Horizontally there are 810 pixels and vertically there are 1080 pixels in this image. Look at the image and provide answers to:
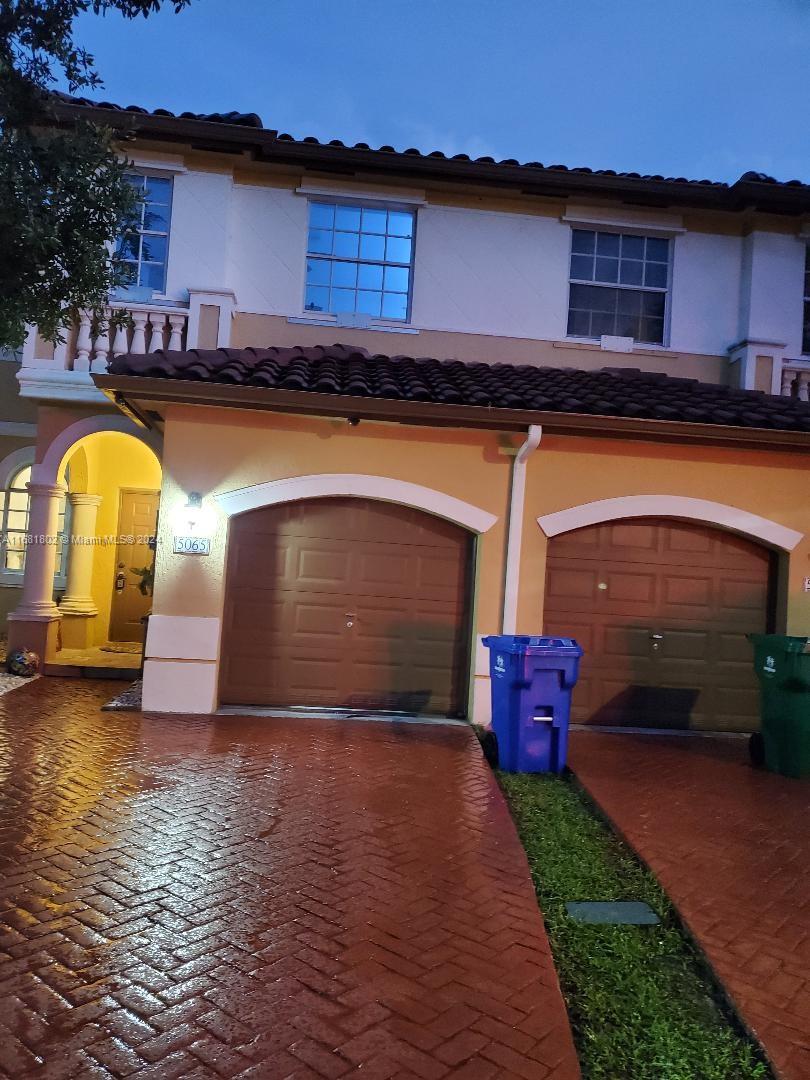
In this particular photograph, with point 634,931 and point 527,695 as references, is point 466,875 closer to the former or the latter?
point 634,931

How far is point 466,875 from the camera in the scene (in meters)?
4.96

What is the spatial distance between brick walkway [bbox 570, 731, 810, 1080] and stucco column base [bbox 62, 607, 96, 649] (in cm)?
756

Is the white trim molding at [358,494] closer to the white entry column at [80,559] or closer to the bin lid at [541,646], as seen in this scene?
the bin lid at [541,646]

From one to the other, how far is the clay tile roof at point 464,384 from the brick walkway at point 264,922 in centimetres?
373

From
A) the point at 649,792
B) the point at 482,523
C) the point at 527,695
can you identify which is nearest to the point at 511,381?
the point at 482,523

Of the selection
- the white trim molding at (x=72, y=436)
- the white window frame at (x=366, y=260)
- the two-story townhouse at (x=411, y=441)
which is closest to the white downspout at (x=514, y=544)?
the two-story townhouse at (x=411, y=441)

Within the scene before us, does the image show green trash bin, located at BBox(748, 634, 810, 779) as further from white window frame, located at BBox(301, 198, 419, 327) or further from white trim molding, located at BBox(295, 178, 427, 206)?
white trim molding, located at BBox(295, 178, 427, 206)

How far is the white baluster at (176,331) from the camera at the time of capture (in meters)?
10.8

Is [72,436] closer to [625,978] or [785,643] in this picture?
[785,643]

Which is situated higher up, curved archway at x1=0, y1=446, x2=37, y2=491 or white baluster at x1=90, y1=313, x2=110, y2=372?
white baluster at x1=90, y1=313, x2=110, y2=372

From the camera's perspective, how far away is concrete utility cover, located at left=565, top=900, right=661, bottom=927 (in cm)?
457

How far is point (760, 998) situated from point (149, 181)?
11754 mm

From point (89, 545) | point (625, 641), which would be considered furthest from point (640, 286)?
point (89, 545)

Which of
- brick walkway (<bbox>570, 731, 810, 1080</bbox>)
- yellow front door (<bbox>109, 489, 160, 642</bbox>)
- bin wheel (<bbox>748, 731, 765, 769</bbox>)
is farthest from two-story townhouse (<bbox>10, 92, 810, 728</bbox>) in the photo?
yellow front door (<bbox>109, 489, 160, 642</bbox>)
